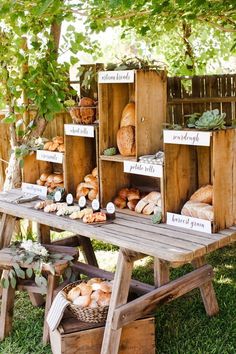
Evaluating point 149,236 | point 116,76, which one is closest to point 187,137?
point 149,236

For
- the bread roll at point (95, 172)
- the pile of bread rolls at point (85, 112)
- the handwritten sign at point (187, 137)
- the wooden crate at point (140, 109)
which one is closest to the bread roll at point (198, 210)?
the handwritten sign at point (187, 137)

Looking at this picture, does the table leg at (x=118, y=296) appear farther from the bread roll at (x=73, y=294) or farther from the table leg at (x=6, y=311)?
the table leg at (x=6, y=311)

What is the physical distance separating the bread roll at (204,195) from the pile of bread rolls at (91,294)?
0.73 metres

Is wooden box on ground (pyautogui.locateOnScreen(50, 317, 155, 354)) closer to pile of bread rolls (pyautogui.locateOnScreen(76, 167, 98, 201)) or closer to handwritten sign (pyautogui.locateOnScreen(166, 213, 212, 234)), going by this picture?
handwritten sign (pyautogui.locateOnScreen(166, 213, 212, 234))

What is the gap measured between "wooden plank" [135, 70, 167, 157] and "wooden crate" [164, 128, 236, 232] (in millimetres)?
260

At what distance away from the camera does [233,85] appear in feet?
20.9

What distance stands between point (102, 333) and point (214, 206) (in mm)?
944

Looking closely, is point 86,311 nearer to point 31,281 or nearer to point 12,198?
point 31,281

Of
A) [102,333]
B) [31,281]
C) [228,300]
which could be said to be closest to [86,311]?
[102,333]

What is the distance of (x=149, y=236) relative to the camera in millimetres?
2840

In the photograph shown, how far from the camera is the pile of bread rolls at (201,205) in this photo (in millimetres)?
2855

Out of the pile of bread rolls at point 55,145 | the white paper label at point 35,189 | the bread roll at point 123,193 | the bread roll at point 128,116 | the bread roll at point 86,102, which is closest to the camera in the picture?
the bread roll at point 128,116

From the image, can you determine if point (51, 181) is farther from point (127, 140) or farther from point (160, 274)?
point (160, 274)

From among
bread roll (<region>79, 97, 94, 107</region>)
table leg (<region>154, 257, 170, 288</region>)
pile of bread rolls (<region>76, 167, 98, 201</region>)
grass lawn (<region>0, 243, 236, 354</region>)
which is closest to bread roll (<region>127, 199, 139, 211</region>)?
pile of bread rolls (<region>76, 167, 98, 201</region>)
